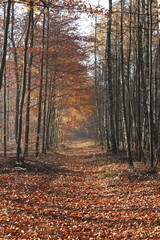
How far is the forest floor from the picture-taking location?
524 centimetres

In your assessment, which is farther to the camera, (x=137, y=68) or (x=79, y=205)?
(x=137, y=68)

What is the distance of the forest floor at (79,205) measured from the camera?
524cm

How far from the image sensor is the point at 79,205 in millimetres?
7312

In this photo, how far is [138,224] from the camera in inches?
216

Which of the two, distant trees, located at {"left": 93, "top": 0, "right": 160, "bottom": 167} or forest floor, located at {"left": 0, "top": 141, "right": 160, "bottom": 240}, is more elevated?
distant trees, located at {"left": 93, "top": 0, "right": 160, "bottom": 167}

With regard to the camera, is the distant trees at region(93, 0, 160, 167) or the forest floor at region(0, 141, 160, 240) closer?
the forest floor at region(0, 141, 160, 240)

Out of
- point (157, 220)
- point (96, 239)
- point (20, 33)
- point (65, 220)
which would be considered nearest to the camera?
point (96, 239)

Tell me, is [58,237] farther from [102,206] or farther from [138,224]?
[102,206]

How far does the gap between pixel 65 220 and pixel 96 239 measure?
134cm

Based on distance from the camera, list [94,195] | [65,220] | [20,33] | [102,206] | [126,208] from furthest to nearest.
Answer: [20,33] → [94,195] → [102,206] → [126,208] → [65,220]

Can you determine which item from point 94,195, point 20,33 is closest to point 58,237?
point 94,195

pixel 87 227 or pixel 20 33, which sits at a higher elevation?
pixel 20 33

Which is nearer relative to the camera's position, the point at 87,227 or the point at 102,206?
the point at 87,227

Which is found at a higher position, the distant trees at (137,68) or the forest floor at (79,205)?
the distant trees at (137,68)
